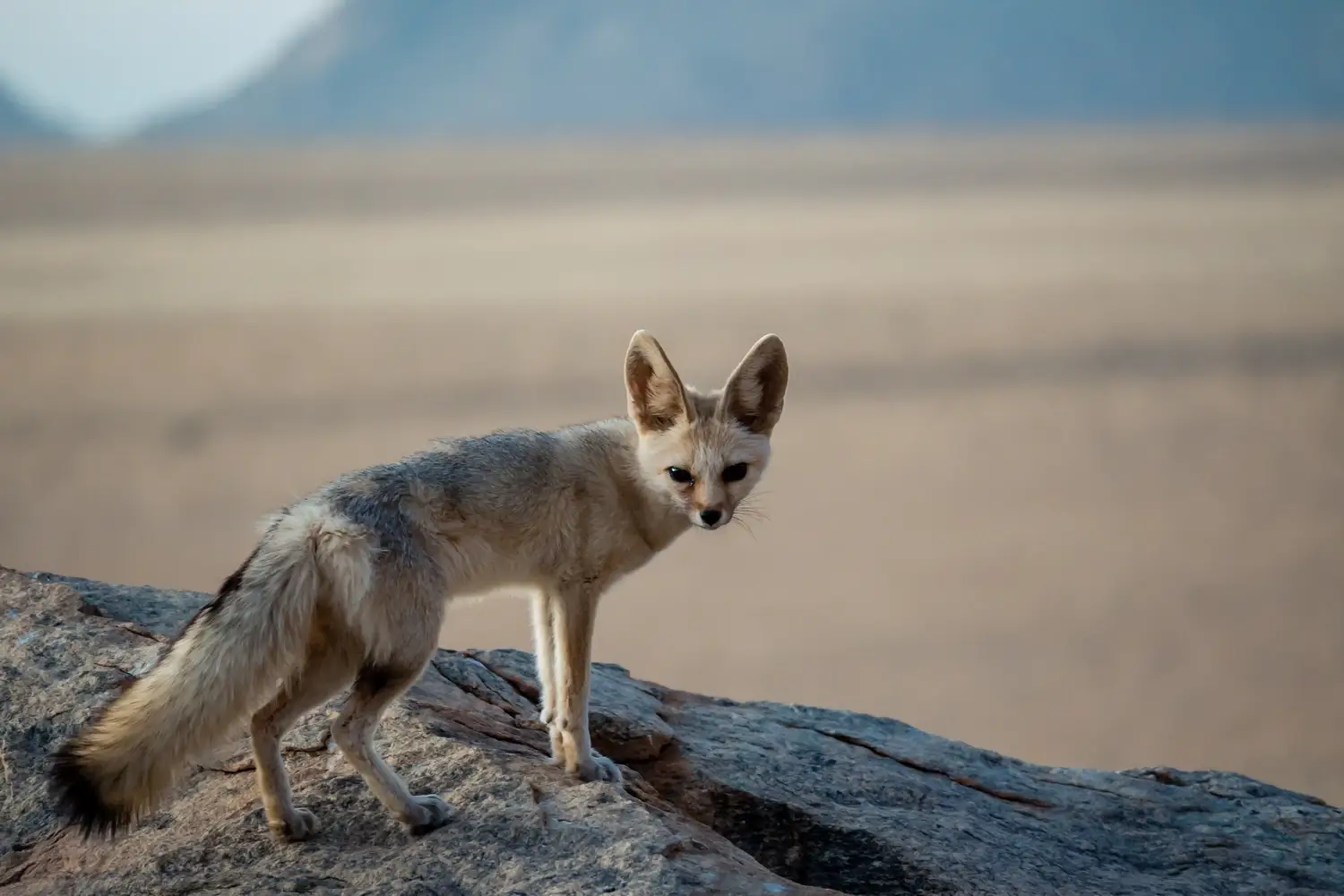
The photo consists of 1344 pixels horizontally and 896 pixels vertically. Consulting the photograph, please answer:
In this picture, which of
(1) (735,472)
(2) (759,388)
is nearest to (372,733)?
(1) (735,472)

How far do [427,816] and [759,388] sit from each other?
6.07ft

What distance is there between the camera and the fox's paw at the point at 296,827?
4566 millimetres

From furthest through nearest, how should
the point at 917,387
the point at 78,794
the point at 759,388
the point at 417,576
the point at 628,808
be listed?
the point at 917,387
the point at 759,388
the point at 628,808
the point at 417,576
the point at 78,794

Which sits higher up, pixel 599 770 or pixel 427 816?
pixel 599 770

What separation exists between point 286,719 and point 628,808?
1.09 meters

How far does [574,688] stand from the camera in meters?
4.99

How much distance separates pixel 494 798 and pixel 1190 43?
8104cm

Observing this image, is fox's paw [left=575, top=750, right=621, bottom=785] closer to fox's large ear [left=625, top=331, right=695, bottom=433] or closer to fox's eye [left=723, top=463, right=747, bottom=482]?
fox's eye [left=723, top=463, right=747, bottom=482]

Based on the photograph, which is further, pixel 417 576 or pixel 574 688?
pixel 574 688

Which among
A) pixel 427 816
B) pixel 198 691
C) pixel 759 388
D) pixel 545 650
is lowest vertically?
pixel 427 816

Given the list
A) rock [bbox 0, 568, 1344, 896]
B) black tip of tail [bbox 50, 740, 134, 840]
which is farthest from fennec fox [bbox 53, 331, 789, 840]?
rock [bbox 0, 568, 1344, 896]

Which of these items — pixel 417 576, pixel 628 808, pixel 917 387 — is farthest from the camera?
pixel 917 387

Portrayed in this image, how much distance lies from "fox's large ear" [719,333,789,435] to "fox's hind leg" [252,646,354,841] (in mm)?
1587

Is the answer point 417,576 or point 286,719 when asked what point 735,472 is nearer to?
point 417,576
